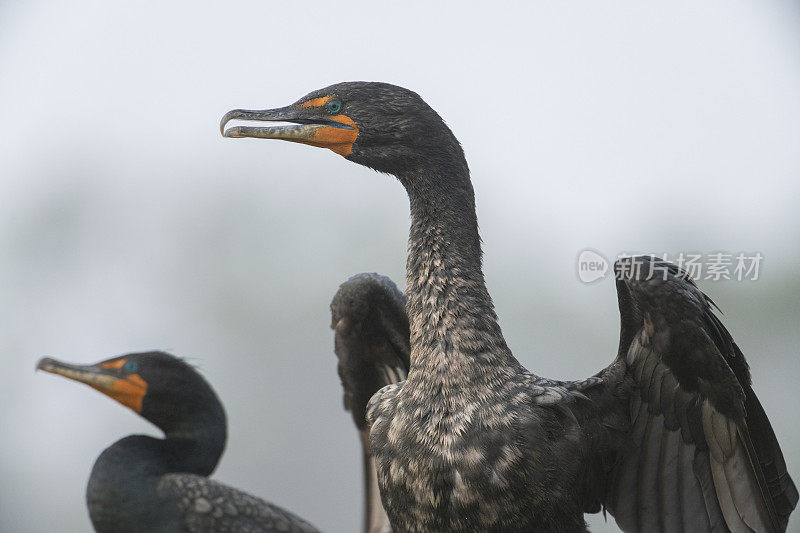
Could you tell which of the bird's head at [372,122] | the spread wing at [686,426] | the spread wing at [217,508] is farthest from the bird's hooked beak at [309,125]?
the spread wing at [217,508]

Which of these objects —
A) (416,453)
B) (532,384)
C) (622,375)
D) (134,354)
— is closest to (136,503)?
(134,354)

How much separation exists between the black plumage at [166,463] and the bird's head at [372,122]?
983 mm

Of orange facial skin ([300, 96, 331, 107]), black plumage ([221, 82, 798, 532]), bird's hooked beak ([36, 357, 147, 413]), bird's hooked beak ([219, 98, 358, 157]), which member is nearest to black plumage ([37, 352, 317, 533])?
bird's hooked beak ([36, 357, 147, 413])

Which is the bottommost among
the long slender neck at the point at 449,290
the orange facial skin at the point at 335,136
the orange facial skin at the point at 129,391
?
the orange facial skin at the point at 129,391

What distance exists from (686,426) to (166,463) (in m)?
1.95

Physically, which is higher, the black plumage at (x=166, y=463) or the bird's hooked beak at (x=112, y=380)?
the bird's hooked beak at (x=112, y=380)

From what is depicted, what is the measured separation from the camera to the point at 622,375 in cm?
328

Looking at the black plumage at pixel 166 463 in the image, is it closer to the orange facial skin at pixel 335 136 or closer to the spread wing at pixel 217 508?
the spread wing at pixel 217 508

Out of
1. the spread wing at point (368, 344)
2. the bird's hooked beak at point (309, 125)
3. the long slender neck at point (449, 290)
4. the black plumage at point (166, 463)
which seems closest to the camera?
the black plumage at point (166, 463)

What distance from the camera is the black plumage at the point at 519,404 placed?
300 centimetres

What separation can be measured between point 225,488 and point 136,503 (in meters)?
0.34

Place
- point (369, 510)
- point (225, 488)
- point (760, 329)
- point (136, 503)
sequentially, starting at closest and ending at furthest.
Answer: point (136, 503) → point (225, 488) → point (369, 510) → point (760, 329)

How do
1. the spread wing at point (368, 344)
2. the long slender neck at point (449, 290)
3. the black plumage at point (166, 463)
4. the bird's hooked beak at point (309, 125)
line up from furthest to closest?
the spread wing at point (368, 344) < the bird's hooked beak at point (309, 125) < the long slender neck at point (449, 290) < the black plumage at point (166, 463)

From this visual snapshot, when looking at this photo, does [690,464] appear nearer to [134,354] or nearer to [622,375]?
[622,375]
